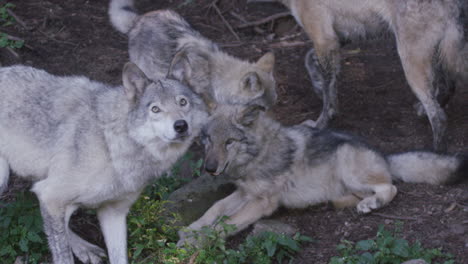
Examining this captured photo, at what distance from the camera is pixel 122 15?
8070 millimetres

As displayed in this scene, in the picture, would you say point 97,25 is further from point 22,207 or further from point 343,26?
point 22,207

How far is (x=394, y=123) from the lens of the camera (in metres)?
7.44

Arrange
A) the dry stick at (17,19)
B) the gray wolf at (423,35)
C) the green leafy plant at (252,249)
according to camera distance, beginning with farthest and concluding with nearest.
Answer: the dry stick at (17,19) < the gray wolf at (423,35) < the green leafy plant at (252,249)

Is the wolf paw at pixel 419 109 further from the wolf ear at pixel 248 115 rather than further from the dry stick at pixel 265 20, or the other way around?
the dry stick at pixel 265 20

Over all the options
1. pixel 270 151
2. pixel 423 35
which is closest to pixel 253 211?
pixel 270 151

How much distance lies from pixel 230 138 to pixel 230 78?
1.76 m

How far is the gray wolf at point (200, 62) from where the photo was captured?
22.1 feet

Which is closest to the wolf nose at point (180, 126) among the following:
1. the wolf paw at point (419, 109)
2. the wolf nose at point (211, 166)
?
the wolf nose at point (211, 166)

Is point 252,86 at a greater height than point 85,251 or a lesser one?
greater

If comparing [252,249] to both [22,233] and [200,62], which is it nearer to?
[22,233]

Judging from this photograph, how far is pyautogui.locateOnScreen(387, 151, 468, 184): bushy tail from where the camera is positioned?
5.65 meters

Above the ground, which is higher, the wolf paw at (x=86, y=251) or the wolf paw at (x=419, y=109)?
the wolf paw at (x=419, y=109)

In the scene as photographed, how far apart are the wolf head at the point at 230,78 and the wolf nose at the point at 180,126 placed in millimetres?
1927

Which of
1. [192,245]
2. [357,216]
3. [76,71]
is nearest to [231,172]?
[192,245]
